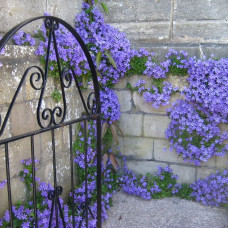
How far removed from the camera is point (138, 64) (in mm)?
2953

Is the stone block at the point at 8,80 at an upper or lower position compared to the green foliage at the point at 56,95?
upper

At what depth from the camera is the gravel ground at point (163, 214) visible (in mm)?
2541

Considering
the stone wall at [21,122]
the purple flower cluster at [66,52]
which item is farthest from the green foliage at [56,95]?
the purple flower cluster at [66,52]

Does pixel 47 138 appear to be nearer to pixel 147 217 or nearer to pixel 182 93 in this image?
pixel 147 217

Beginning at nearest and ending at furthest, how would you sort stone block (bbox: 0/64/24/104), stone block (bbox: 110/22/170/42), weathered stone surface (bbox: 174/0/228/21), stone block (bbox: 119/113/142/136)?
stone block (bbox: 0/64/24/104), weathered stone surface (bbox: 174/0/228/21), stone block (bbox: 110/22/170/42), stone block (bbox: 119/113/142/136)

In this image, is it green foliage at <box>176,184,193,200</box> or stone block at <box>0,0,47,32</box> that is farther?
green foliage at <box>176,184,193,200</box>

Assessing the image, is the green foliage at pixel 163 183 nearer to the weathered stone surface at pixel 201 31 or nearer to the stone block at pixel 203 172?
the stone block at pixel 203 172

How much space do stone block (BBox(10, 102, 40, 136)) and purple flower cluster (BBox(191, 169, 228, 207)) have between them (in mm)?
1701

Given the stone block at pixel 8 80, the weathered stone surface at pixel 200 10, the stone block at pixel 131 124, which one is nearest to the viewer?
the stone block at pixel 8 80

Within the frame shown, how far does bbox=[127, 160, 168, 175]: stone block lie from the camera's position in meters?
3.14

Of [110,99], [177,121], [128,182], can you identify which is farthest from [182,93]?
[128,182]

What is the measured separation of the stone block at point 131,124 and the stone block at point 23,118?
3.74 ft

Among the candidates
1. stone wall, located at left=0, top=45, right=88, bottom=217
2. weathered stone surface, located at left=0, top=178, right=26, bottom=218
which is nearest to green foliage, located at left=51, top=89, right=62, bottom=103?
stone wall, located at left=0, top=45, right=88, bottom=217

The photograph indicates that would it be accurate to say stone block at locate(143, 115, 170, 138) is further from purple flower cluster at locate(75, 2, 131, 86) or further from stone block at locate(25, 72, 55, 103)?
stone block at locate(25, 72, 55, 103)
